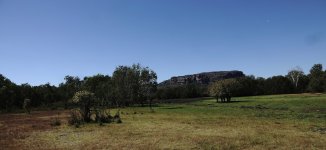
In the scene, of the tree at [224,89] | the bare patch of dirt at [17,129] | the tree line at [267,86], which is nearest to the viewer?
the bare patch of dirt at [17,129]

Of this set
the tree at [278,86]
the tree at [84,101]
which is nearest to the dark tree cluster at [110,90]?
the tree at [84,101]

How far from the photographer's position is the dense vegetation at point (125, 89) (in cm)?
8350

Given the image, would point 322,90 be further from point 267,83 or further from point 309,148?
point 309,148

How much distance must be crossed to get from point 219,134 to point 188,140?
10.4ft

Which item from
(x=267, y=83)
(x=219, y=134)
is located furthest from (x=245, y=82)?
(x=219, y=134)

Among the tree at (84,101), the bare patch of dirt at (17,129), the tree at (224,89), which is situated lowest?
the bare patch of dirt at (17,129)

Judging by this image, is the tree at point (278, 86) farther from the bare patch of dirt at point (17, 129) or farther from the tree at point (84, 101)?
the tree at point (84, 101)

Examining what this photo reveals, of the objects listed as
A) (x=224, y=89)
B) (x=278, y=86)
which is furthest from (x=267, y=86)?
(x=224, y=89)

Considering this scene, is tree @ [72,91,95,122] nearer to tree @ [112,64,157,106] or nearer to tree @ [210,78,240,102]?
tree @ [112,64,157,106]

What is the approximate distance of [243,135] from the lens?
67.0 feet

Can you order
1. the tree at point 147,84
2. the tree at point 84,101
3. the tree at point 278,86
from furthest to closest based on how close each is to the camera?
the tree at point 278,86
the tree at point 147,84
the tree at point 84,101

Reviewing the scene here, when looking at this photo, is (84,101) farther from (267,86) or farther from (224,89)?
(267,86)

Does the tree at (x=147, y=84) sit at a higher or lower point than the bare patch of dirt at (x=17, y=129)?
higher

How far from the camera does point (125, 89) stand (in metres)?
83.6
